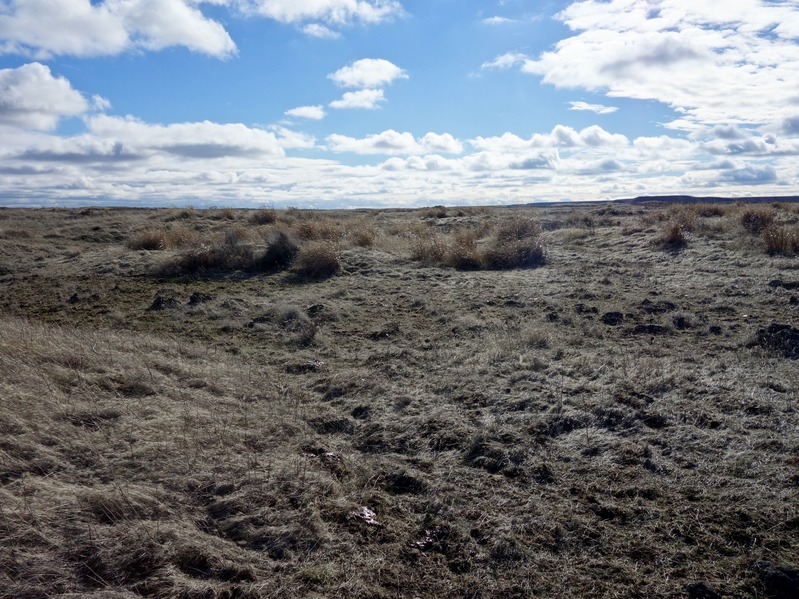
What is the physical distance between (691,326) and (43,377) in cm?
742

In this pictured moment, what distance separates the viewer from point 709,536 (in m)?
3.63

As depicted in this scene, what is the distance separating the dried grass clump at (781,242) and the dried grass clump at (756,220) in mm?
1550

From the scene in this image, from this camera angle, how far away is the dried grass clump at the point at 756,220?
14.5m

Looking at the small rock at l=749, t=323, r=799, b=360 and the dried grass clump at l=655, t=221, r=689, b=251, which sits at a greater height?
the dried grass clump at l=655, t=221, r=689, b=251

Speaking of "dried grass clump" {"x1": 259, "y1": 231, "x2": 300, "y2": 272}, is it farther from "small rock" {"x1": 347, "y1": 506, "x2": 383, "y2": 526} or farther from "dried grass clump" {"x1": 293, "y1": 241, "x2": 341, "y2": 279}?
"small rock" {"x1": 347, "y1": 506, "x2": 383, "y2": 526}

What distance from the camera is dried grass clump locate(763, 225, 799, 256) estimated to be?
12.2 m

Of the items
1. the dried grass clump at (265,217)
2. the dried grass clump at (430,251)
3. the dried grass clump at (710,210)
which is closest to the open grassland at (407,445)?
the dried grass clump at (430,251)

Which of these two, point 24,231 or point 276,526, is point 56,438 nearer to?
point 276,526

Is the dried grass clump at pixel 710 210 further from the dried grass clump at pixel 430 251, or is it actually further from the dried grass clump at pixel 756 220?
the dried grass clump at pixel 430 251

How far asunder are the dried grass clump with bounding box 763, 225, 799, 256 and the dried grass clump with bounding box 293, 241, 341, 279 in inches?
338

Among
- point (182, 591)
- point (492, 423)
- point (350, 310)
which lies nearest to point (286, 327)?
point (350, 310)

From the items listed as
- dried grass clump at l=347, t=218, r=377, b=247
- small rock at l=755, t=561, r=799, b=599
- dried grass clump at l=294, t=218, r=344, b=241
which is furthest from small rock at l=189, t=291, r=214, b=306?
small rock at l=755, t=561, r=799, b=599

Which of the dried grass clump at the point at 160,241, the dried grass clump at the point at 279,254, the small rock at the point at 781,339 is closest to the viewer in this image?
the small rock at the point at 781,339

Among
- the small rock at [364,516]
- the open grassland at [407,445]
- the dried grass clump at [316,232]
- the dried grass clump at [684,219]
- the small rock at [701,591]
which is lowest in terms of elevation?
the small rock at [701,591]
